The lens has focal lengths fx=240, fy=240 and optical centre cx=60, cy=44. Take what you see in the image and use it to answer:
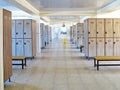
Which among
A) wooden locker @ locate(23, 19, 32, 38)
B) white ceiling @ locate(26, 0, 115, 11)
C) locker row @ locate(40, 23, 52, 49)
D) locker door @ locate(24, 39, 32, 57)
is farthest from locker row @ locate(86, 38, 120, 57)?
locker row @ locate(40, 23, 52, 49)

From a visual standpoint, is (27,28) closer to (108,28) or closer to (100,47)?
(100,47)

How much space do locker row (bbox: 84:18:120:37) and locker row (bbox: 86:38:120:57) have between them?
0.81ft

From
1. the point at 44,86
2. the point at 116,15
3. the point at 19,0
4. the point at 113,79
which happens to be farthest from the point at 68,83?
the point at 116,15

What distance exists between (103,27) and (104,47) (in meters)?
0.98

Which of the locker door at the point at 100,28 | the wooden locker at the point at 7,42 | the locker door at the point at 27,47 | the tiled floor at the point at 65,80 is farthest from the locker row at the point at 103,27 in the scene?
the wooden locker at the point at 7,42

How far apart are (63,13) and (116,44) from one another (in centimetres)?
580

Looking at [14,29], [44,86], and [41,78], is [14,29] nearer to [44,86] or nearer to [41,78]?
[41,78]

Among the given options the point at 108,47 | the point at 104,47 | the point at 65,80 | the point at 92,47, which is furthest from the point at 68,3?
the point at 65,80

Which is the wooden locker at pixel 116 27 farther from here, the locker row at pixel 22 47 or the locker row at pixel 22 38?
the locker row at pixel 22 47

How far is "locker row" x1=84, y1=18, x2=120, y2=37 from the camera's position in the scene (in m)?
11.7

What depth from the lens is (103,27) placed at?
464 inches

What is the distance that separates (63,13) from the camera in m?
16.6

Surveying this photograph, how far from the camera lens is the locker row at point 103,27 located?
38.4 ft

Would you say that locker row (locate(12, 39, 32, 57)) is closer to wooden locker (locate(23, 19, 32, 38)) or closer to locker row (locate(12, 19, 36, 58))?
locker row (locate(12, 19, 36, 58))
